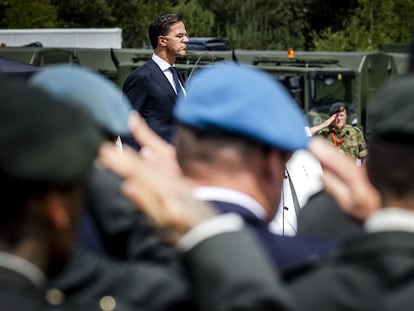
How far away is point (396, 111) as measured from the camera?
8.33ft

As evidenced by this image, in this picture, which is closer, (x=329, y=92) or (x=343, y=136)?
(x=343, y=136)

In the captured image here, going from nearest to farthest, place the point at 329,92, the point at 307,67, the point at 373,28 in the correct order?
the point at 329,92 < the point at 307,67 < the point at 373,28

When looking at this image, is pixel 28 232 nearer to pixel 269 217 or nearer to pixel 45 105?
pixel 45 105

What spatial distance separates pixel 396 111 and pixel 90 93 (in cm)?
79

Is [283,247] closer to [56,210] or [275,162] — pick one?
[275,162]

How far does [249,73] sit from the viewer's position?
272 centimetres

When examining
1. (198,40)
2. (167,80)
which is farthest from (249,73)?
(198,40)

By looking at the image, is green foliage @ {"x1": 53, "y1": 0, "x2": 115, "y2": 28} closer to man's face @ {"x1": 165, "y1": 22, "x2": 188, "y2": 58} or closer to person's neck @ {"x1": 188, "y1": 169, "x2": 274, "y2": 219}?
man's face @ {"x1": 165, "y1": 22, "x2": 188, "y2": 58}

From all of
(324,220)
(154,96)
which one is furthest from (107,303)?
(154,96)

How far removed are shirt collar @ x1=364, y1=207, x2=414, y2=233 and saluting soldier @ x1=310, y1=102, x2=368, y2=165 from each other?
11.5 meters

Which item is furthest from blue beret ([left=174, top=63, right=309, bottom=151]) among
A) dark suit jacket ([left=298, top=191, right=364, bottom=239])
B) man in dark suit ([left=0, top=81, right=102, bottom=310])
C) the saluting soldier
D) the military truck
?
the military truck

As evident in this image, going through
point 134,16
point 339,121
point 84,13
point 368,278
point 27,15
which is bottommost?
point 134,16

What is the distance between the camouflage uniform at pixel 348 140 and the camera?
1427 cm

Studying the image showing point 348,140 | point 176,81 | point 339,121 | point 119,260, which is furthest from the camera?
point 339,121
